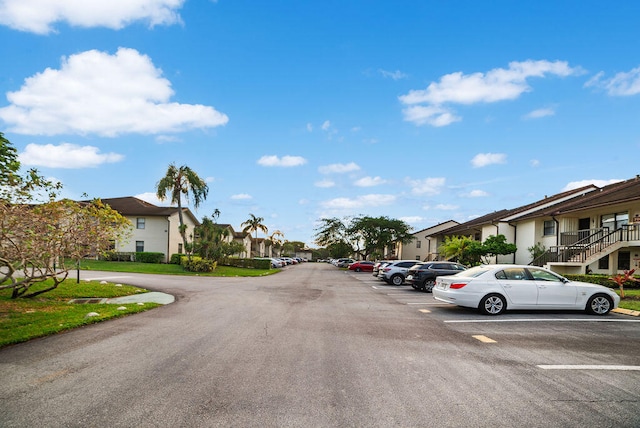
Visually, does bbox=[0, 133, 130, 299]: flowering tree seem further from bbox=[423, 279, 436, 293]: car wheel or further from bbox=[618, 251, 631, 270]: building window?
bbox=[618, 251, 631, 270]: building window

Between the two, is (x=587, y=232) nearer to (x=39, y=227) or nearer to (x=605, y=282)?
(x=605, y=282)

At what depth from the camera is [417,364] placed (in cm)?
596

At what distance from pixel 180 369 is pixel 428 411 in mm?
3412

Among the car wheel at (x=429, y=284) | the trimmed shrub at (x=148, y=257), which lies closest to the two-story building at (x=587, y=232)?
the car wheel at (x=429, y=284)

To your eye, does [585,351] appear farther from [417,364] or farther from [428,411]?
[428,411]

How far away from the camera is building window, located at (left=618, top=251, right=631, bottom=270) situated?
21.4 meters

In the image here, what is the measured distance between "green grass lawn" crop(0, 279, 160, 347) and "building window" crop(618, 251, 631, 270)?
2341 centimetres

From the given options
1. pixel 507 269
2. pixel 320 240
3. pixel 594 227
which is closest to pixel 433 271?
pixel 507 269

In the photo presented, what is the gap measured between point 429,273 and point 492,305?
7.87 m

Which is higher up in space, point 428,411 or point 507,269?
point 507,269

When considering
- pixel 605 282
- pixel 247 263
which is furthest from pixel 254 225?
pixel 605 282

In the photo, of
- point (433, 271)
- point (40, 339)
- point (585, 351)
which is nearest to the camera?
point (585, 351)

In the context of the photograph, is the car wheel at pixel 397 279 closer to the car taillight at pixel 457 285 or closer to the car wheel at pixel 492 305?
the car taillight at pixel 457 285

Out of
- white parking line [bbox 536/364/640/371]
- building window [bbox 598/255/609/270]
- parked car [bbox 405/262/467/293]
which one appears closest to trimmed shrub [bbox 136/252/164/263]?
parked car [bbox 405/262/467/293]
